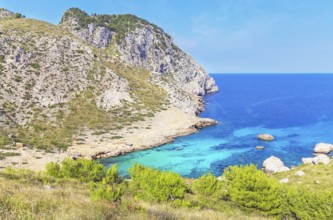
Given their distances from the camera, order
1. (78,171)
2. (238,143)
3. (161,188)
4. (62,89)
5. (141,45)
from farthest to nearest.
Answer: (141,45)
(62,89)
(238,143)
(78,171)
(161,188)

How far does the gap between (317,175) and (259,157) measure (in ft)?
64.2

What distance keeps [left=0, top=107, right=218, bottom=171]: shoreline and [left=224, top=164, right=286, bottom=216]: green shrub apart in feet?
114

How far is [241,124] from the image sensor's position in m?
89.6

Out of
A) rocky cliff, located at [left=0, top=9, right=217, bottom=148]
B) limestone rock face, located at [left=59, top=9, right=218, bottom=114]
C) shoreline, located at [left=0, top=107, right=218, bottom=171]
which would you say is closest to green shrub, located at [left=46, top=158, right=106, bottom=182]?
shoreline, located at [left=0, top=107, right=218, bottom=171]

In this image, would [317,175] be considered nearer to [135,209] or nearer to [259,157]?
[259,157]

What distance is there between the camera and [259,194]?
23.2 m

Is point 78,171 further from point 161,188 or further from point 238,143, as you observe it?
point 238,143

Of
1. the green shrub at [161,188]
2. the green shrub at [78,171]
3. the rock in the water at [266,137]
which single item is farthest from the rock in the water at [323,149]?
the green shrub at [78,171]

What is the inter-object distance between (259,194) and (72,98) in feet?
214

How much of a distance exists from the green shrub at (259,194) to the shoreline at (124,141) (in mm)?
34750

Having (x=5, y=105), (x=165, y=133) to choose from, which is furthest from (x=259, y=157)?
(x=5, y=105)

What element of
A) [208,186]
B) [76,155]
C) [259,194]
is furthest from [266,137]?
[259,194]

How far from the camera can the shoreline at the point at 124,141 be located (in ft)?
154

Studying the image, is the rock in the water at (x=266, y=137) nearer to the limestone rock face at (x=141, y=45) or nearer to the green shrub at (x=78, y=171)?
the limestone rock face at (x=141, y=45)
